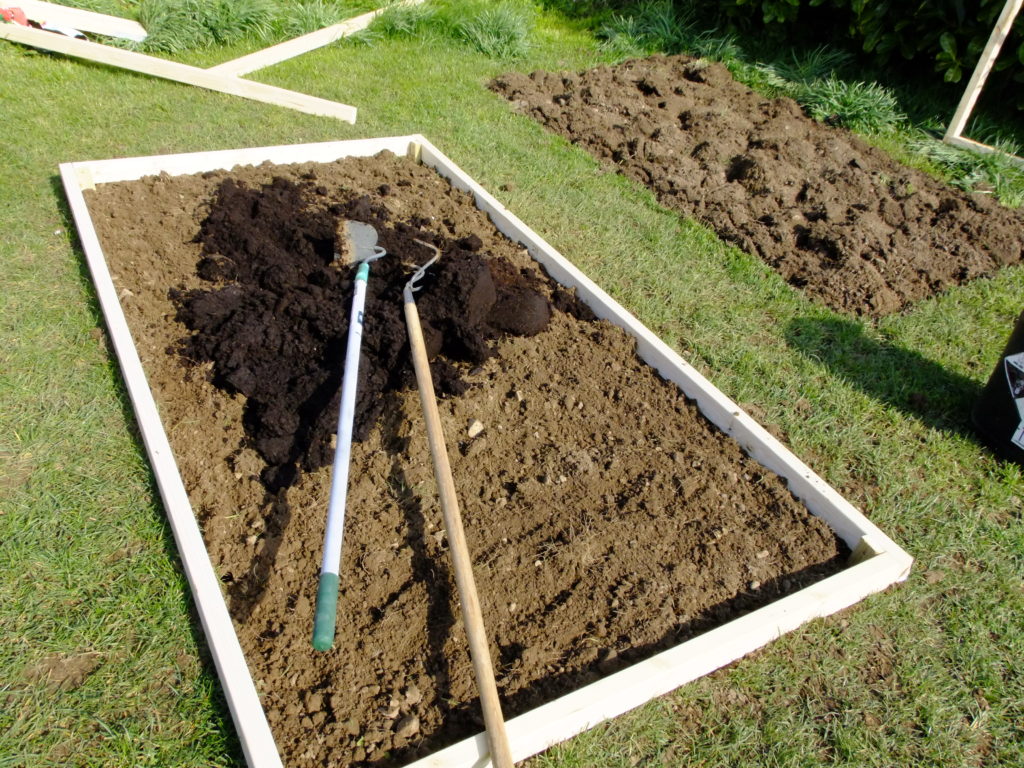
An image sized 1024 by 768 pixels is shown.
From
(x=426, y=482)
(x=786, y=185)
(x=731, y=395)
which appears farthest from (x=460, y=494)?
(x=786, y=185)

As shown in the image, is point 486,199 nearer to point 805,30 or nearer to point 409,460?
point 409,460

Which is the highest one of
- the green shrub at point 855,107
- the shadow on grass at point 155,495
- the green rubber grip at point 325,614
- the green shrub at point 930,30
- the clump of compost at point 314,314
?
the green shrub at point 930,30

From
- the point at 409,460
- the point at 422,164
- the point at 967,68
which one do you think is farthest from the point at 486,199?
the point at 967,68

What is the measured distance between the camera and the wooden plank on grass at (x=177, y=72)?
6.26 meters

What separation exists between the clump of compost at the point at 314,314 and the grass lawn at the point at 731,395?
1.71 ft

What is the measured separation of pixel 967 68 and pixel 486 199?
489cm

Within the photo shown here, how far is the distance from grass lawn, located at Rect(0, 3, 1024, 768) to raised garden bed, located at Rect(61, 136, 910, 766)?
0.53ft

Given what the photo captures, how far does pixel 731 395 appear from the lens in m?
3.68

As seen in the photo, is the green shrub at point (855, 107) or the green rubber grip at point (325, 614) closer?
the green rubber grip at point (325, 614)

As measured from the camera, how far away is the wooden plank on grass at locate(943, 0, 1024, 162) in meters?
5.80

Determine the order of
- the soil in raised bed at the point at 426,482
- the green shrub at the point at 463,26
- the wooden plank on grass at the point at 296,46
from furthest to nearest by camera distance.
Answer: the green shrub at the point at 463,26 → the wooden plank on grass at the point at 296,46 → the soil in raised bed at the point at 426,482

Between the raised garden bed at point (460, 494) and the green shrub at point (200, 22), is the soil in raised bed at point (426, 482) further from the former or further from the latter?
the green shrub at point (200, 22)

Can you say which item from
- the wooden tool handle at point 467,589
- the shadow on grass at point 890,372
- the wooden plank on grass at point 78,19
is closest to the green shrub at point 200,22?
the wooden plank on grass at point 78,19

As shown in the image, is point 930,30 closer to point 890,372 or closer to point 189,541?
point 890,372
